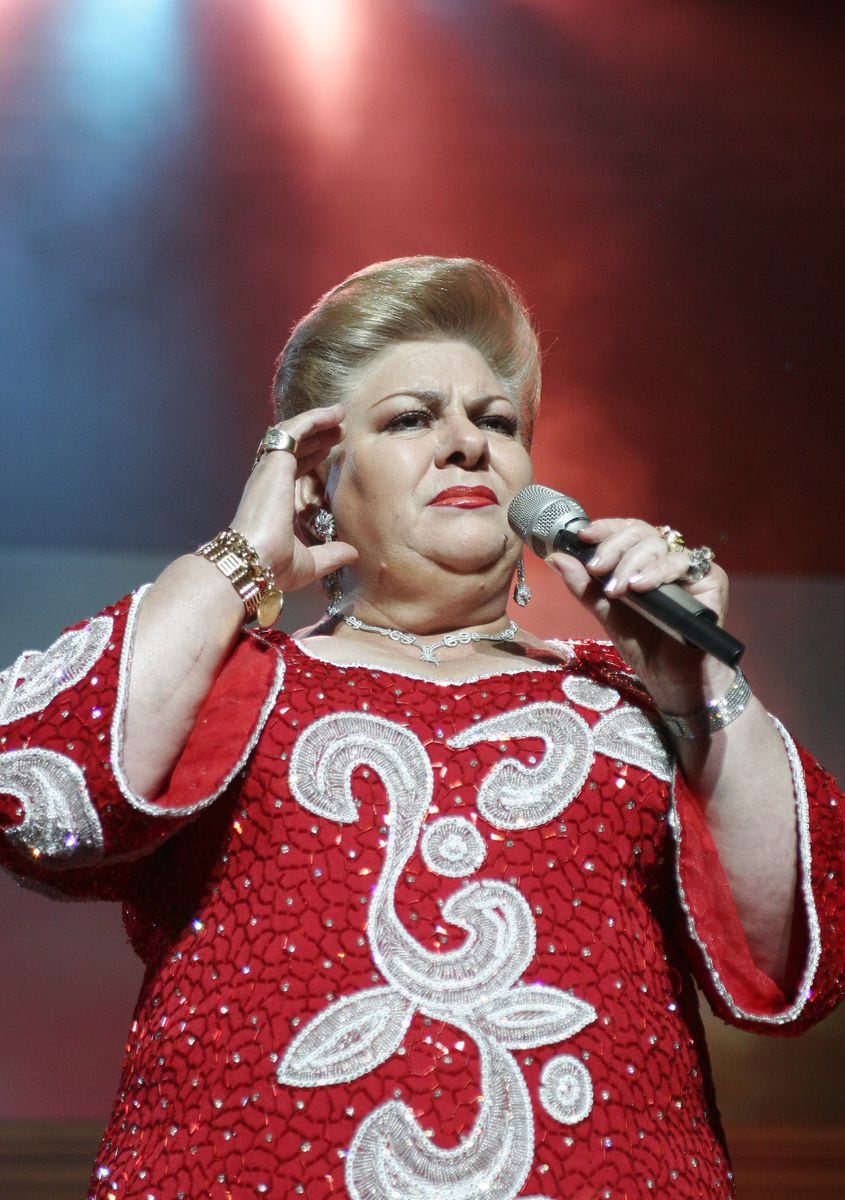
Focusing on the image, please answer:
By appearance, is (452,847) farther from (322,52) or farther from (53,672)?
(322,52)

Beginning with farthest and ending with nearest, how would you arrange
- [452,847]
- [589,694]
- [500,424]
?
[500,424] < [589,694] < [452,847]

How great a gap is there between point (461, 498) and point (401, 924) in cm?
50

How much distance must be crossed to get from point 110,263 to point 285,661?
4.24 ft

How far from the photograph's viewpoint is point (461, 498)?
1.58 m

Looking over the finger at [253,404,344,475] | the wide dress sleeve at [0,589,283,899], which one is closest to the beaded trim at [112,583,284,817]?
the wide dress sleeve at [0,589,283,899]

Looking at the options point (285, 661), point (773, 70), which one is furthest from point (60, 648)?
point (773, 70)

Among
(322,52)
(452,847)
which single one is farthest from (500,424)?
(322,52)

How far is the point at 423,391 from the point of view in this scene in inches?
64.6

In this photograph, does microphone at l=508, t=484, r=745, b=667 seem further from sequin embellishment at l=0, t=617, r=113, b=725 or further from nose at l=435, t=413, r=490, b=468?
sequin embellishment at l=0, t=617, r=113, b=725

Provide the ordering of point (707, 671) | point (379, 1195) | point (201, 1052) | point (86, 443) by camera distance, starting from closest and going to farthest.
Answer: point (379, 1195), point (201, 1052), point (707, 671), point (86, 443)

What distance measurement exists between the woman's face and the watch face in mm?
223

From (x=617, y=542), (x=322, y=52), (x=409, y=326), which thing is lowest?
(x=617, y=542)

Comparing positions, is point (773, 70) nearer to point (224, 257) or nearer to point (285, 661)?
point (224, 257)

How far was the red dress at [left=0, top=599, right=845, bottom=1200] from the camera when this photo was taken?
1209 mm
